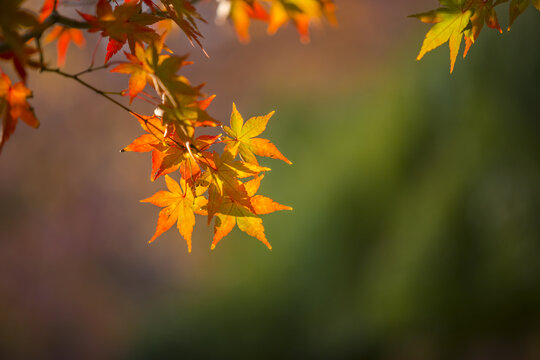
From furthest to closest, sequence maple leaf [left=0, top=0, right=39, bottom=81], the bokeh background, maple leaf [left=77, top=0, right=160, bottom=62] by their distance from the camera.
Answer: the bokeh background, maple leaf [left=77, top=0, right=160, bottom=62], maple leaf [left=0, top=0, right=39, bottom=81]

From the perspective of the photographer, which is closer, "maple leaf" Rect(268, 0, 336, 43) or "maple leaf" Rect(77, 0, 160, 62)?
"maple leaf" Rect(77, 0, 160, 62)

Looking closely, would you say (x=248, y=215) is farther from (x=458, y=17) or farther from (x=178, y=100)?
(x=458, y=17)

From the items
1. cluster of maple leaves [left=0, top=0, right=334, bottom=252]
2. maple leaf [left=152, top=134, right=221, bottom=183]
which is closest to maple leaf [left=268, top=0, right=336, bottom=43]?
cluster of maple leaves [left=0, top=0, right=334, bottom=252]

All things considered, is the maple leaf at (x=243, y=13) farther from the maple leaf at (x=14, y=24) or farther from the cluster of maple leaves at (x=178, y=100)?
the maple leaf at (x=14, y=24)

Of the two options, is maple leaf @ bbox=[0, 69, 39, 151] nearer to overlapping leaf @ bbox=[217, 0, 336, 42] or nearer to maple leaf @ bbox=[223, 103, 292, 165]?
maple leaf @ bbox=[223, 103, 292, 165]

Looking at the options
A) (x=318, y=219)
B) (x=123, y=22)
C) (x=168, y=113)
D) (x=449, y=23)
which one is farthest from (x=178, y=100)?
(x=318, y=219)

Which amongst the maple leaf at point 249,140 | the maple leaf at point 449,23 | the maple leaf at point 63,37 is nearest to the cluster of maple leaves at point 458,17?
the maple leaf at point 449,23
